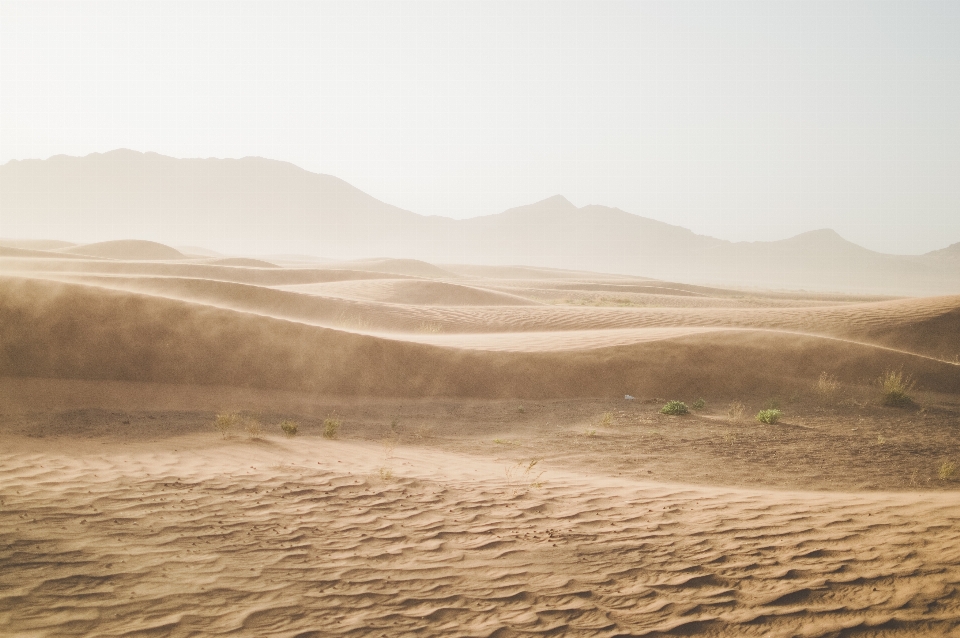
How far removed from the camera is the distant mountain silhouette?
161 metres

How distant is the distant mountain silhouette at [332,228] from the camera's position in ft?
529

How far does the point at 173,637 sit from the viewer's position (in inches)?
148

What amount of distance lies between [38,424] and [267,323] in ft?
16.8

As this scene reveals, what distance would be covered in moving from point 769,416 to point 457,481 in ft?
20.8

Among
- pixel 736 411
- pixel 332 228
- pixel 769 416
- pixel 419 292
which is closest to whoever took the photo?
pixel 769 416

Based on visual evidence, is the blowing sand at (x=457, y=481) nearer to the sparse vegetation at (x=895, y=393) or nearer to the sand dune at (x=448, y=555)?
the sand dune at (x=448, y=555)

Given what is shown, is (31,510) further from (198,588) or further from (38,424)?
(38,424)

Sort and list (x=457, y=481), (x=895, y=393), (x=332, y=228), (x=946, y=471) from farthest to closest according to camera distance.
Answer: (x=332, y=228) < (x=895, y=393) < (x=946, y=471) < (x=457, y=481)

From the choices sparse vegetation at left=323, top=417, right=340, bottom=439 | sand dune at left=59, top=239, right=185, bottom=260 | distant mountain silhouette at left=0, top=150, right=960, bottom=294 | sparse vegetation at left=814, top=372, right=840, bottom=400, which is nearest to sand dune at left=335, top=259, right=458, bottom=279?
sand dune at left=59, top=239, right=185, bottom=260

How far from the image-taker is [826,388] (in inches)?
489

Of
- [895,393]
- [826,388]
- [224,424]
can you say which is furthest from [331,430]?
[895,393]

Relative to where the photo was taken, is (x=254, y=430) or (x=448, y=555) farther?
(x=254, y=430)

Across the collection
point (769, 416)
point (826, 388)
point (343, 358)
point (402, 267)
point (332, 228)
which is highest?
point (332, 228)

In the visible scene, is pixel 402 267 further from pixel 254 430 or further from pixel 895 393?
pixel 254 430
